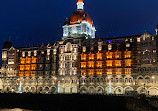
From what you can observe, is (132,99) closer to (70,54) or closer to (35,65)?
(70,54)

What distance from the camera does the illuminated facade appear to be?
96750mm

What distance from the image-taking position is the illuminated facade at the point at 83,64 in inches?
3809

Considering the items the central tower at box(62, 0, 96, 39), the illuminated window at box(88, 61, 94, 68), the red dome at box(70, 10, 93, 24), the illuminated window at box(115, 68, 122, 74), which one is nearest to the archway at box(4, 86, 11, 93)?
the central tower at box(62, 0, 96, 39)

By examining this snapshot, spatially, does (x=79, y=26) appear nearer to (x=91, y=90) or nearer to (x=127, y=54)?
(x=127, y=54)

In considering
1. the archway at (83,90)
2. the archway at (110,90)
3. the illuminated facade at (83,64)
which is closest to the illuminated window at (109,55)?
the illuminated facade at (83,64)

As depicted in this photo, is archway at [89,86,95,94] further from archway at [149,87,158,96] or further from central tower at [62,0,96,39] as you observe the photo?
central tower at [62,0,96,39]

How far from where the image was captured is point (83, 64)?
110 m

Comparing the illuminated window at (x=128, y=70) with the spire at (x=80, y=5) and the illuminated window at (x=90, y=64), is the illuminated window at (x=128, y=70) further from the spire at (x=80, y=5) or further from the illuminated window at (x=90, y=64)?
the spire at (x=80, y=5)

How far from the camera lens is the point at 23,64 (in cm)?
12669

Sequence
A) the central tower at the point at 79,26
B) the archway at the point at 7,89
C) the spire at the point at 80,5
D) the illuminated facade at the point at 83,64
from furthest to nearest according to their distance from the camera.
Result: 1. the spire at the point at 80,5
2. the archway at the point at 7,89
3. the central tower at the point at 79,26
4. the illuminated facade at the point at 83,64

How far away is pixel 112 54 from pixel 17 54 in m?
56.9

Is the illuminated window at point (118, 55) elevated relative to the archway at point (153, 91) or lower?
elevated

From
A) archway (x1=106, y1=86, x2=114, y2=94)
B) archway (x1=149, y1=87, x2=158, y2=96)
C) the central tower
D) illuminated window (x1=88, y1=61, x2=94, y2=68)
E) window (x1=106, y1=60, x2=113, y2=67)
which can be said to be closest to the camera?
archway (x1=149, y1=87, x2=158, y2=96)

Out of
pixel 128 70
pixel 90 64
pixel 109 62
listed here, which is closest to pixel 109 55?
pixel 109 62
